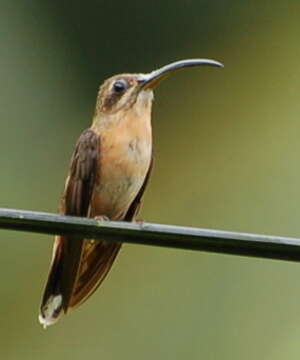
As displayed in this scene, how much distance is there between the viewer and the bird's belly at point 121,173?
3545mm

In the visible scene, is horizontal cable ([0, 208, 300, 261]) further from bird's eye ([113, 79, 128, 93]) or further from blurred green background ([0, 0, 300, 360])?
blurred green background ([0, 0, 300, 360])

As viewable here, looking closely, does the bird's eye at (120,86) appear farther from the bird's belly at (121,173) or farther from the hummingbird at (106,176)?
the bird's belly at (121,173)

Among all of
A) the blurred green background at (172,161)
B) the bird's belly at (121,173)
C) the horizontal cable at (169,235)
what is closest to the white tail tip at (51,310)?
the bird's belly at (121,173)

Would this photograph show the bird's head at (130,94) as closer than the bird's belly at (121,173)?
No

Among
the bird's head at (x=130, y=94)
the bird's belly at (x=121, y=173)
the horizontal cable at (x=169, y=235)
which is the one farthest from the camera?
the bird's head at (x=130, y=94)

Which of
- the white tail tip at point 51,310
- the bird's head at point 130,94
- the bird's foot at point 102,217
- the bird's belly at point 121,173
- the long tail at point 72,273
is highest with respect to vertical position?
the bird's head at point 130,94

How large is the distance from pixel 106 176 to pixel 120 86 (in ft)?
1.14

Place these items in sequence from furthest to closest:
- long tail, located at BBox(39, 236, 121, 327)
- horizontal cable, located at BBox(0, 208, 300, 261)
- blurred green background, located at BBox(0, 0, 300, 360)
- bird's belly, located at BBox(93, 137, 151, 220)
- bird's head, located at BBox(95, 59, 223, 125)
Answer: blurred green background, located at BBox(0, 0, 300, 360)
bird's head, located at BBox(95, 59, 223, 125)
bird's belly, located at BBox(93, 137, 151, 220)
long tail, located at BBox(39, 236, 121, 327)
horizontal cable, located at BBox(0, 208, 300, 261)

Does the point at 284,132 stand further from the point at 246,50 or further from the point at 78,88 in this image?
the point at 78,88

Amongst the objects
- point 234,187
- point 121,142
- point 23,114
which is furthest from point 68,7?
point 121,142

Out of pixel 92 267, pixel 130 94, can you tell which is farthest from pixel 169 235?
pixel 130 94

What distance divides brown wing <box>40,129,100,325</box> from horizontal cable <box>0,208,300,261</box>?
3.25 ft

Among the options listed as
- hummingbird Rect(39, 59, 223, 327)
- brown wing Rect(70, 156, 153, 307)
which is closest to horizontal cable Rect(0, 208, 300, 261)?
hummingbird Rect(39, 59, 223, 327)

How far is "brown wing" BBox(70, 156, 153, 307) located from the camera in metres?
3.44
